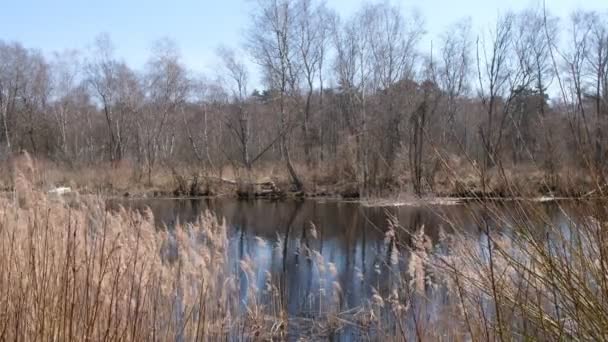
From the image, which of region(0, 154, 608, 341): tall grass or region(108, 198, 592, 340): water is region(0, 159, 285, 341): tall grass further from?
region(108, 198, 592, 340): water

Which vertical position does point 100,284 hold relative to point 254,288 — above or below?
above

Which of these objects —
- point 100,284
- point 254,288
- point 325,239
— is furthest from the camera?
point 325,239

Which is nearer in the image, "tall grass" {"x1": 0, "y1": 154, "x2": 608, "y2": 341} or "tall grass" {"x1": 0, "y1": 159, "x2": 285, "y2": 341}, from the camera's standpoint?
"tall grass" {"x1": 0, "y1": 154, "x2": 608, "y2": 341}

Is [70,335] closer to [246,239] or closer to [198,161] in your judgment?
[246,239]

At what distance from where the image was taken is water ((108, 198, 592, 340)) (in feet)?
19.9

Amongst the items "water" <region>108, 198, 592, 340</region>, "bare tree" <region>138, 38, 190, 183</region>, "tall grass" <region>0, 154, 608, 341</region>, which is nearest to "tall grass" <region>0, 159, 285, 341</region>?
"tall grass" <region>0, 154, 608, 341</region>

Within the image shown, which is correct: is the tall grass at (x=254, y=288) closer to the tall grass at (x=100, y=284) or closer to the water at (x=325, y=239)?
the tall grass at (x=100, y=284)

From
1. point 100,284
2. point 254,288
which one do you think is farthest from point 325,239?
point 100,284

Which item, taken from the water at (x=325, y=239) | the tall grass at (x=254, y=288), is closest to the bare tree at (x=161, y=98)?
the water at (x=325, y=239)

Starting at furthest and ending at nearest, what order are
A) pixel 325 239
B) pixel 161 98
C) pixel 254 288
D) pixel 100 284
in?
1. pixel 161 98
2. pixel 325 239
3. pixel 254 288
4. pixel 100 284

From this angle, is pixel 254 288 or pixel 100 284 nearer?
pixel 100 284

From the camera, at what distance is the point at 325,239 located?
13156mm

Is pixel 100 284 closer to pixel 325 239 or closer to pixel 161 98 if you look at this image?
pixel 325 239

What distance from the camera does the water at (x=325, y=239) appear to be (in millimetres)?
6070
